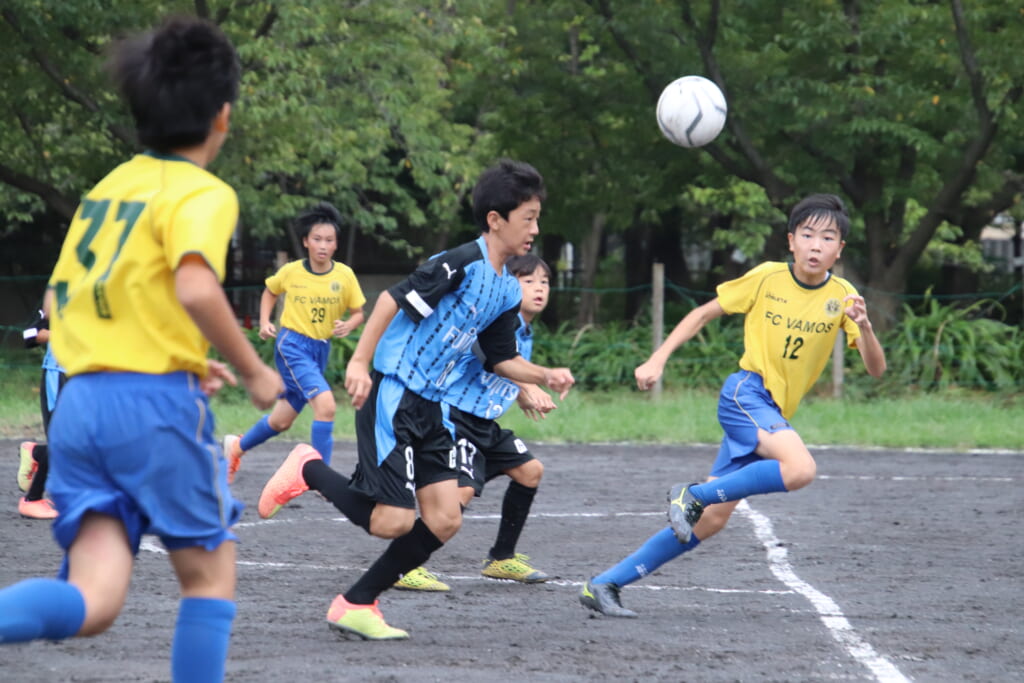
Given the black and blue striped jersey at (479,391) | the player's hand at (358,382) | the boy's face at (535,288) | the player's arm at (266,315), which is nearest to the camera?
the player's hand at (358,382)

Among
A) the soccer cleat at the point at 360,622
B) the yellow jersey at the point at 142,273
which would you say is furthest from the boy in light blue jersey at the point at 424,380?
the yellow jersey at the point at 142,273

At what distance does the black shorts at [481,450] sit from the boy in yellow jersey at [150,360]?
244cm

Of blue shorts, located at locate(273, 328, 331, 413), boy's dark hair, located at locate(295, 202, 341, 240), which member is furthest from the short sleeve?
boy's dark hair, located at locate(295, 202, 341, 240)

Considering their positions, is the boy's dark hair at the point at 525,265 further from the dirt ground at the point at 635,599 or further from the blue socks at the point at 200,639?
the blue socks at the point at 200,639

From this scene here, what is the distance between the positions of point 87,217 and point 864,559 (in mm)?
5019

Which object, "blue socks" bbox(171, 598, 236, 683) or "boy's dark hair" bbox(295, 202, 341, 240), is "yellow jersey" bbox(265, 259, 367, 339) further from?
"blue socks" bbox(171, 598, 236, 683)

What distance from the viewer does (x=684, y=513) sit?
17.8 feet

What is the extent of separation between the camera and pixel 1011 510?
8727mm

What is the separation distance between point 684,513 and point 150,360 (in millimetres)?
2900

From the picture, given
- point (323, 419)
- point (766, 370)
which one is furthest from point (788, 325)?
point (323, 419)

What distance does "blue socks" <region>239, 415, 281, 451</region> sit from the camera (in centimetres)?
937

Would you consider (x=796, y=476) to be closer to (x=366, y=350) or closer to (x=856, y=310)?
(x=856, y=310)

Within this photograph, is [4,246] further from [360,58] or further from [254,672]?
[254,672]

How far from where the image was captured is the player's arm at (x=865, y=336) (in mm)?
5491
